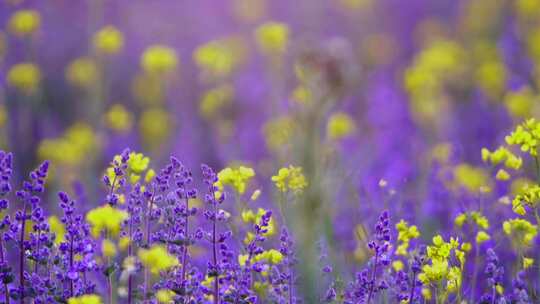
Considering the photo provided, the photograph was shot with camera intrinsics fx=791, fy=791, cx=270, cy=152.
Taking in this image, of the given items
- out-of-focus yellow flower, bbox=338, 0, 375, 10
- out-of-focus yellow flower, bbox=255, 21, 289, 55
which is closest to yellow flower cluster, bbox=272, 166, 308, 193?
out-of-focus yellow flower, bbox=255, 21, 289, 55

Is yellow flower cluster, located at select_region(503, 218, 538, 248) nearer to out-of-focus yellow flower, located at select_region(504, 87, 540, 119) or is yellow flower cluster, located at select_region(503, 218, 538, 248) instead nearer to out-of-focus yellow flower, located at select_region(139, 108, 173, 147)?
out-of-focus yellow flower, located at select_region(504, 87, 540, 119)

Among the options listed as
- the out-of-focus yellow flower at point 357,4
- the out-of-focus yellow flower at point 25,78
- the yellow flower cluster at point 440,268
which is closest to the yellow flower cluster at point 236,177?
the yellow flower cluster at point 440,268

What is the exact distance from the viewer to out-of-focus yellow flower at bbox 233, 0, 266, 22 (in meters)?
8.77

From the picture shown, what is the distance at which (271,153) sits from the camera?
603cm

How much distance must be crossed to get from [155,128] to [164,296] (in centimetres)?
473

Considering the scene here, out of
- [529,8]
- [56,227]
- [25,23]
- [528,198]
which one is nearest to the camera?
[528,198]

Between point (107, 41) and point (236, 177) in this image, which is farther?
point (107, 41)

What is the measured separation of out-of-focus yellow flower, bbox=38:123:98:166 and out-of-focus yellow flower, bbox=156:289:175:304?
312 cm

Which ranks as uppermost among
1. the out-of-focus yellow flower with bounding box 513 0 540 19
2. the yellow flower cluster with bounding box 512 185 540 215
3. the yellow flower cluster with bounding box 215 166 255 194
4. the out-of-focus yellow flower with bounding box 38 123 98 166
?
the out-of-focus yellow flower with bounding box 513 0 540 19

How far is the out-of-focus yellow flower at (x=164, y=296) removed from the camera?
2142mm

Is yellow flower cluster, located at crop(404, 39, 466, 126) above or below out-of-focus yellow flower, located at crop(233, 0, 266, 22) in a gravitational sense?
below

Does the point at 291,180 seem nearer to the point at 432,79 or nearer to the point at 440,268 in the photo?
the point at 440,268

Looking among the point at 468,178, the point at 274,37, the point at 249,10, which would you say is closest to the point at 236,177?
the point at 468,178

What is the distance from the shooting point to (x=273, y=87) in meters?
6.13
